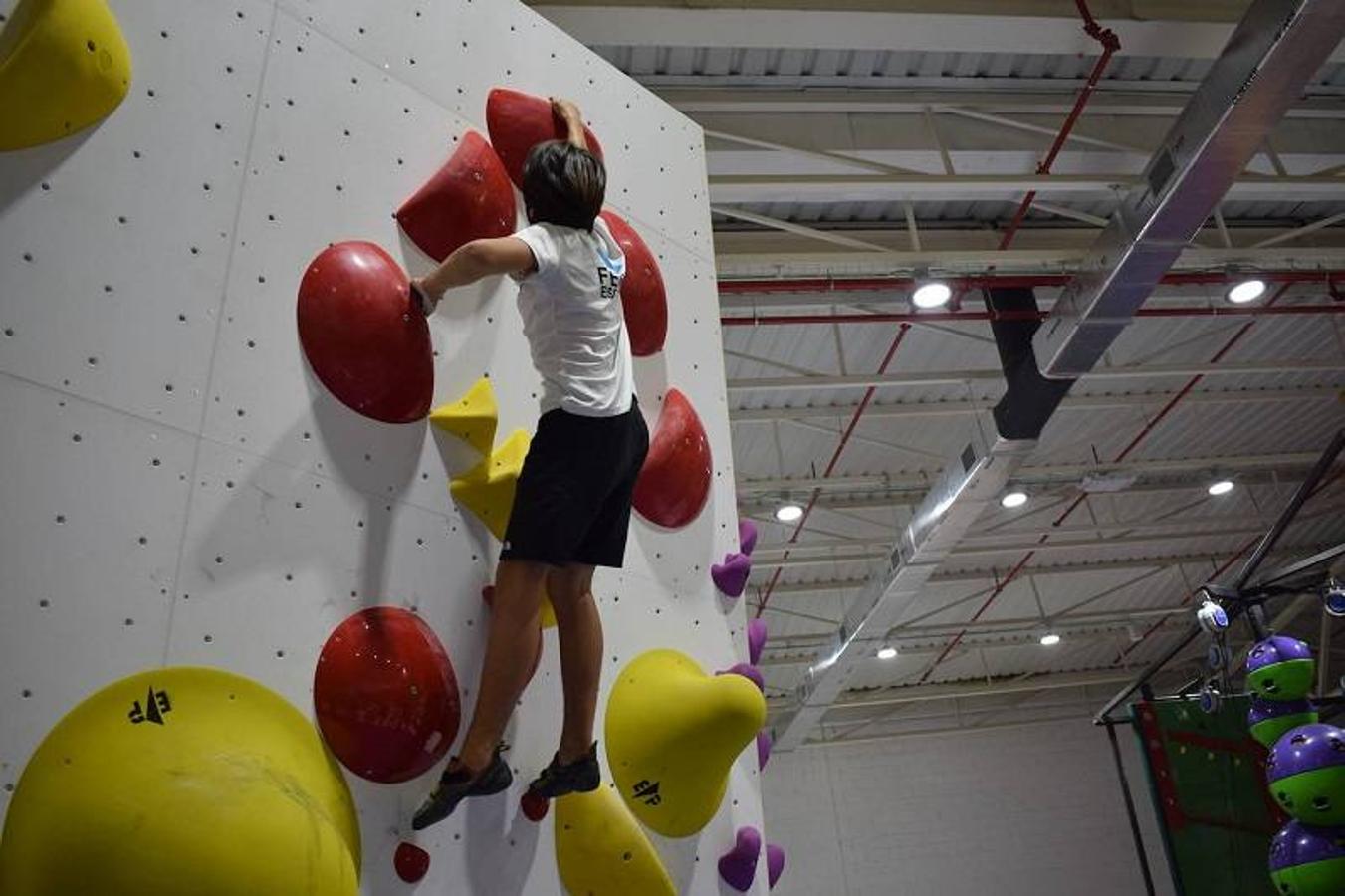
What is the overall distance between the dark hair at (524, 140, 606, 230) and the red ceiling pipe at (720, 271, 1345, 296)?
14.3 ft

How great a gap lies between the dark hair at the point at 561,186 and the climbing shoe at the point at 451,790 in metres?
1.16

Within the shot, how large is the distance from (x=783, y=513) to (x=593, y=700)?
282 inches

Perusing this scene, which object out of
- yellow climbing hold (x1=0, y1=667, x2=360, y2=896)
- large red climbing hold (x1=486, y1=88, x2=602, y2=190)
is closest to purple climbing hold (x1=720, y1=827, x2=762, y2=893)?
yellow climbing hold (x1=0, y1=667, x2=360, y2=896)

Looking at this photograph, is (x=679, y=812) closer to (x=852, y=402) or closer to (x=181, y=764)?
(x=181, y=764)

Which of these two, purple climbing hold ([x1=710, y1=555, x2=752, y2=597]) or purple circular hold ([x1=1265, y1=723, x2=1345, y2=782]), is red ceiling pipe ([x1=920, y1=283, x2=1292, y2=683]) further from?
purple climbing hold ([x1=710, y1=555, x2=752, y2=597])

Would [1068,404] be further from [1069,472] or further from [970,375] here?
[970,375]

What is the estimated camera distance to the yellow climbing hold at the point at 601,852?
7.29 feet

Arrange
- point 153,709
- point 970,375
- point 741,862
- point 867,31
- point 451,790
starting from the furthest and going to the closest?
point 970,375
point 867,31
point 741,862
point 451,790
point 153,709

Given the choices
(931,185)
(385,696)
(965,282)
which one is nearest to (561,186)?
(385,696)

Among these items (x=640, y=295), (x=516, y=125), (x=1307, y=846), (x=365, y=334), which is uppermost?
(x=516, y=125)

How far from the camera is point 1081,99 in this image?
5.51 metres

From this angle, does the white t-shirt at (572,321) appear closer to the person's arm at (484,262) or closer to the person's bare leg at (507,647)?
the person's arm at (484,262)

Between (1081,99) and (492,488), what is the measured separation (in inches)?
183

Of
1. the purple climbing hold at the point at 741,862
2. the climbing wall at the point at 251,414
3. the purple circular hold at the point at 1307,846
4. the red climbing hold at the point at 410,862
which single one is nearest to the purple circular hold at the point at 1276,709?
the purple circular hold at the point at 1307,846
